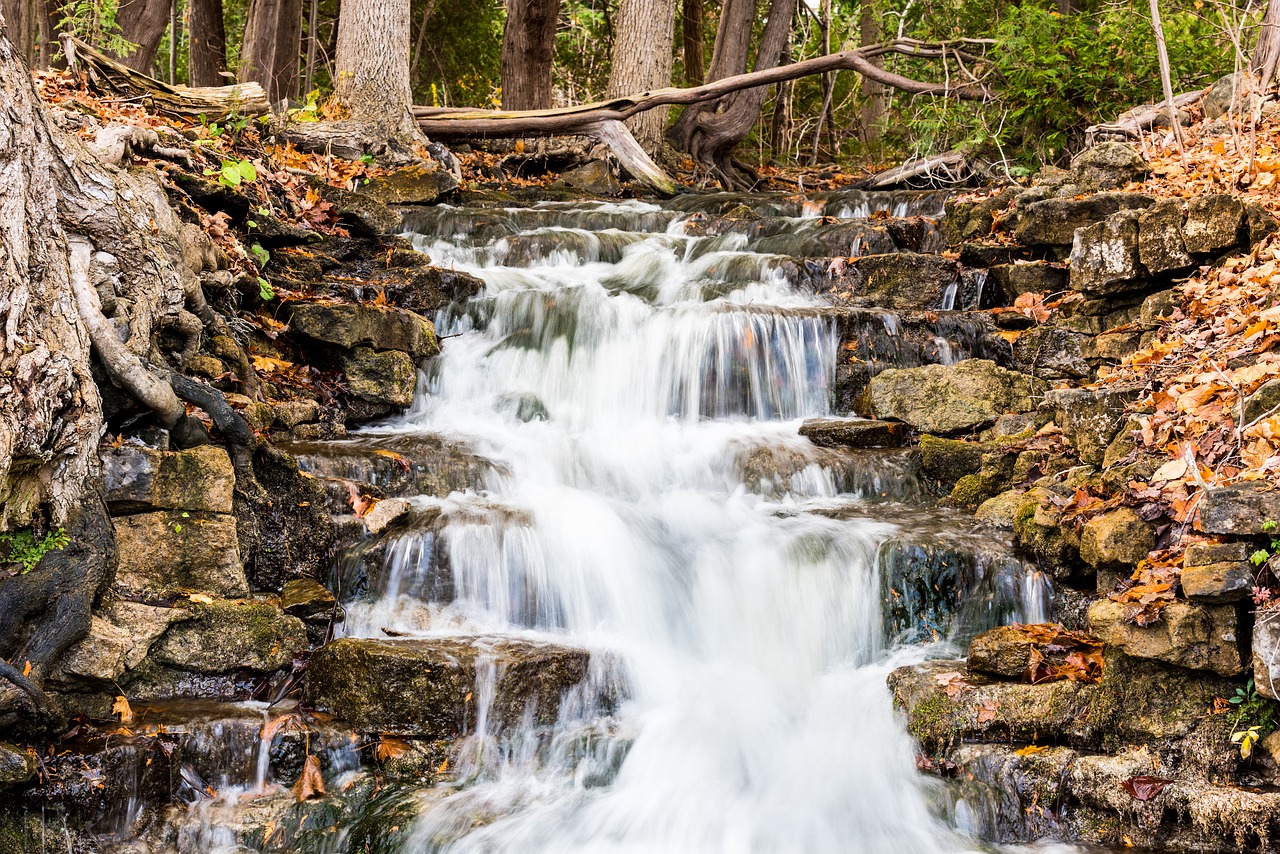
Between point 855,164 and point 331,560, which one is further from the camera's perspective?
point 855,164

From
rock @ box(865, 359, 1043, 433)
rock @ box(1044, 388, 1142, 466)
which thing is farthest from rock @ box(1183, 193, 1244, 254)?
rock @ box(1044, 388, 1142, 466)

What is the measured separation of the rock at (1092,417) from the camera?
18.6 feet

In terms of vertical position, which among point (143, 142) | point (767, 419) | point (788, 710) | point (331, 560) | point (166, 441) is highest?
point (143, 142)

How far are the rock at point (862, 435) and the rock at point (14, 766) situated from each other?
203 inches

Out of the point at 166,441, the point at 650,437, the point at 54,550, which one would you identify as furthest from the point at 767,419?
the point at 54,550

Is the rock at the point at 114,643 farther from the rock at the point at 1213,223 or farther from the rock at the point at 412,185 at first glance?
the rock at the point at 412,185

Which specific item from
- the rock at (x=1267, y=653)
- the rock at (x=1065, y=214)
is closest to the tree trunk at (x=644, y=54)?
the rock at (x=1065, y=214)

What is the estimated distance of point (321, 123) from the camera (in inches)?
458

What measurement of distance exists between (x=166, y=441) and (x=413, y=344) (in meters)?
2.97

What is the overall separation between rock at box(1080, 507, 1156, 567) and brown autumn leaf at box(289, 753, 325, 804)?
12.6 ft

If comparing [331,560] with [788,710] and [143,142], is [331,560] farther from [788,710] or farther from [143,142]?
[143,142]

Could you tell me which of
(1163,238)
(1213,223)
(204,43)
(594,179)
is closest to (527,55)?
(594,179)

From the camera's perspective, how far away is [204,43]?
14.2 m

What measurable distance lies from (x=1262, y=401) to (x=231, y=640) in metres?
5.08
